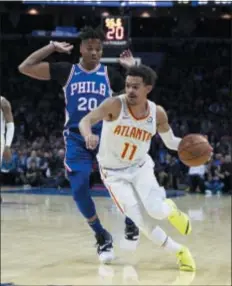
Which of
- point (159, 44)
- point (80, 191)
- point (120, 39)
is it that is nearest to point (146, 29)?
point (159, 44)

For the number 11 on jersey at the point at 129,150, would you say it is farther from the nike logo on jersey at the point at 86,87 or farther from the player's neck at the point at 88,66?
the player's neck at the point at 88,66

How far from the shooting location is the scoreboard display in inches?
503

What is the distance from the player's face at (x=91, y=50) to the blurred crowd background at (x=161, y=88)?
8870 millimetres

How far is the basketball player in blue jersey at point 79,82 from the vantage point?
393 centimetres

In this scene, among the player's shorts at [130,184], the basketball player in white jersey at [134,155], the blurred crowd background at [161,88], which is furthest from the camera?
the blurred crowd background at [161,88]

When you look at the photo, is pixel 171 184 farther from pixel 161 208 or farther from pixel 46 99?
pixel 161 208

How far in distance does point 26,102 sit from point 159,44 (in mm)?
5261

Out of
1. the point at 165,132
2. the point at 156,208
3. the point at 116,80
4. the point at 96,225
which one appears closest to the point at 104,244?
the point at 96,225

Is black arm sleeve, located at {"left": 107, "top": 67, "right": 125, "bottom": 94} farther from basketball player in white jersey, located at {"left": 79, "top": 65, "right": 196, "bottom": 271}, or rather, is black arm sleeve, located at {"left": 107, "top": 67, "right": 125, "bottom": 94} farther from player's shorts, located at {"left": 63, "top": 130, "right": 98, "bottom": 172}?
player's shorts, located at {"left": 63, "top": 130, "right": 98, "bottom": 172}

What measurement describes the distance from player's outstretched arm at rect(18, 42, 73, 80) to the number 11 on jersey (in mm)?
667

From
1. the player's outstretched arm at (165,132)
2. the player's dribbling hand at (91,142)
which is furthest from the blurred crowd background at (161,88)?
the player's dribbling hand at (91,142)

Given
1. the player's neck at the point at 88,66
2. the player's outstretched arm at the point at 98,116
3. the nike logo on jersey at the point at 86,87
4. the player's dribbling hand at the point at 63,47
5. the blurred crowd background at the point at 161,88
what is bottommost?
the blurred crowd background at the point at 161,88

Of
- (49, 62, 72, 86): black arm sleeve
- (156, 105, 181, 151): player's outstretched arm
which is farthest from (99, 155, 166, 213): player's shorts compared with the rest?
(49, 62, 72, 86): black arm sleeve

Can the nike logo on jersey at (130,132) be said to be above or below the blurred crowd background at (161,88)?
above
